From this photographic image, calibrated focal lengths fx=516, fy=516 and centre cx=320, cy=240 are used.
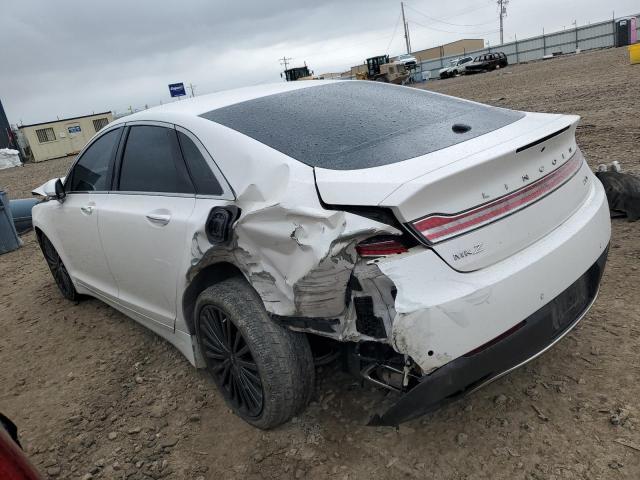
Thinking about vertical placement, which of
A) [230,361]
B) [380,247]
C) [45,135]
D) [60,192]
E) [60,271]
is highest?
[45,135]

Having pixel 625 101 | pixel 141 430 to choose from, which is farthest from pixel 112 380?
pixel 625 101

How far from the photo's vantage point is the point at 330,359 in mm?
2326

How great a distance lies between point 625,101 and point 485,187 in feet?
32.7

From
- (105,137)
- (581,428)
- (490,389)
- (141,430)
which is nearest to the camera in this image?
(581,428)

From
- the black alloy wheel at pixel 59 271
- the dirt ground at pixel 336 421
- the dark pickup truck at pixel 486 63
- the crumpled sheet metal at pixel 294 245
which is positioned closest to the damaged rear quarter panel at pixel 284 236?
the crumpled sheet metal at pixel 294 245

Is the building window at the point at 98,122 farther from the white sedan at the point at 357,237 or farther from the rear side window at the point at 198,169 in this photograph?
the rear side window at the point at 198,169

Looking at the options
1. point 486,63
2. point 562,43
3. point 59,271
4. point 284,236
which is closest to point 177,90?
point 59,271

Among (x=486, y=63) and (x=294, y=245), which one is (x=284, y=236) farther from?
(x=486, y=63)

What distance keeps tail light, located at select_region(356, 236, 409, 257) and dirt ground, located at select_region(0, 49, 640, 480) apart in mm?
961

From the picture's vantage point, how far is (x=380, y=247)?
5.99ft

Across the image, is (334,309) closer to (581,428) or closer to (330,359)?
(330,359)

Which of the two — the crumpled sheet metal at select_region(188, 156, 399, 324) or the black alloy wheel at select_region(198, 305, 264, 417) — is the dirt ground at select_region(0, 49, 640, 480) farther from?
the crumpled sheet metal at select_region(188, 156, 399, 324)

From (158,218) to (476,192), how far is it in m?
1.62

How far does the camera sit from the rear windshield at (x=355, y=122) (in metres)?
2.18
